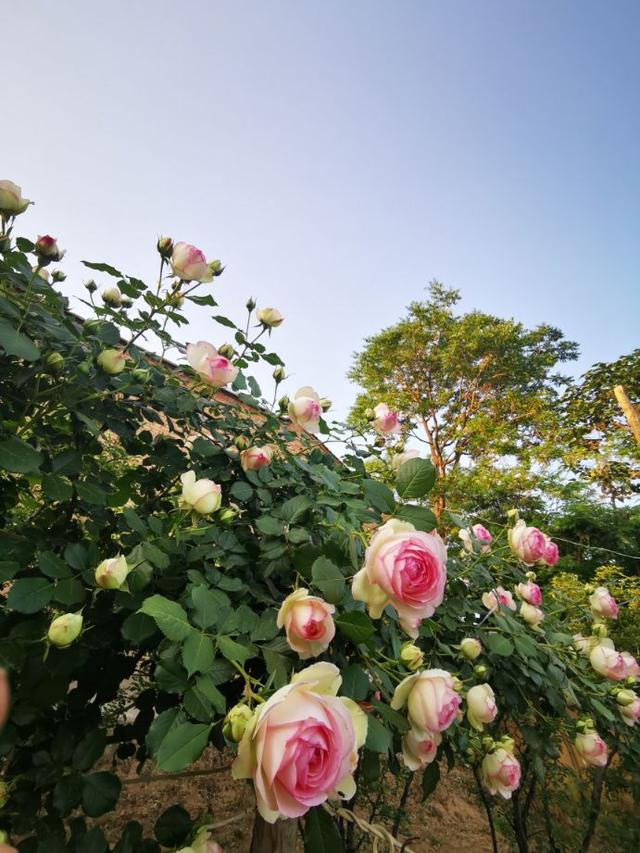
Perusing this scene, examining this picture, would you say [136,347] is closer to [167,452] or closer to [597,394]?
[167,452]

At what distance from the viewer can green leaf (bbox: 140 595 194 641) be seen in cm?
51

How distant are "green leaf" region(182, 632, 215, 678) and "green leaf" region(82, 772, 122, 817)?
331 millimetres

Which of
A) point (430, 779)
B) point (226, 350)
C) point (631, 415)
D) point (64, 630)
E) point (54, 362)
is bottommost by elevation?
point (430, 779)

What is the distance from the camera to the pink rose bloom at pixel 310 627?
0.54 meters

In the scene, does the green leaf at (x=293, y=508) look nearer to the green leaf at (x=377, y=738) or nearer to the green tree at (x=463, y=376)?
the green leaf at (x=377, y=738)

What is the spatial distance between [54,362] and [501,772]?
122 cm

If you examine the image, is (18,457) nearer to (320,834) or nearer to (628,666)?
(320,834)

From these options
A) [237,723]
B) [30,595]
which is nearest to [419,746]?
[237,723]

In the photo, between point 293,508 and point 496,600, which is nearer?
point 293,508

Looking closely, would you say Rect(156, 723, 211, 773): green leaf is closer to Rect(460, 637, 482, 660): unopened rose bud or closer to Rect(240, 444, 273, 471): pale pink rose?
Rect(240, 444, 273, 471): pale pink rose

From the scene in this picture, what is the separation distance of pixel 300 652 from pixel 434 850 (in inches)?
89.9

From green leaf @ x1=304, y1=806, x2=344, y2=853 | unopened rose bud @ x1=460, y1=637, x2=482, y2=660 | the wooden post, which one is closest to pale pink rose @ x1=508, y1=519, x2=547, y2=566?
unopened rose bud @ x1=460, y1=637, x2=482, y2=660

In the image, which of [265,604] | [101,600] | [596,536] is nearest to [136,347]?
[101,600]

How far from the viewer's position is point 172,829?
598 mm
